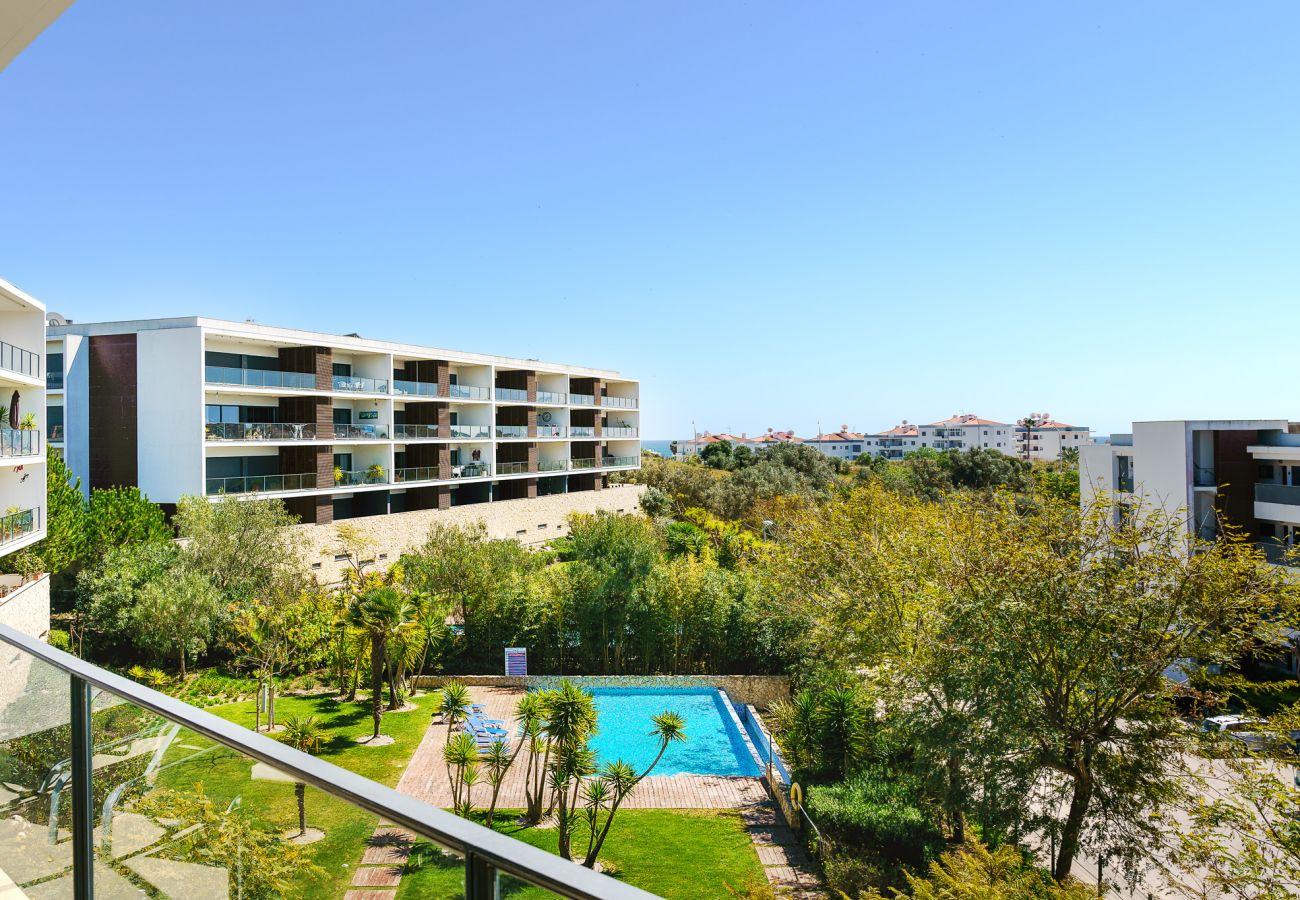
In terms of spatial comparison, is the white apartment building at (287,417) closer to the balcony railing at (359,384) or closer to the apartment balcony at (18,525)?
the balcony railing at (359,384)

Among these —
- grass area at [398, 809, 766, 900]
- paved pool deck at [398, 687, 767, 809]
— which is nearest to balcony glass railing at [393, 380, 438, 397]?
paved pool deck at [398, 687, 767, 809]

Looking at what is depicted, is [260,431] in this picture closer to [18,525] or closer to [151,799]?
[18,525]

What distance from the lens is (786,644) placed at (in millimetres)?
19375

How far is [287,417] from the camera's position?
1043 inches

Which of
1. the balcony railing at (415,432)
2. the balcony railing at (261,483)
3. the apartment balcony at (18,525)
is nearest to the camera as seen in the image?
the apartment balcony at (18,525)

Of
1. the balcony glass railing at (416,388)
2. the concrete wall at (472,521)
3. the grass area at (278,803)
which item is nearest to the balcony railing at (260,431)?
the concrete wall at (472,521)

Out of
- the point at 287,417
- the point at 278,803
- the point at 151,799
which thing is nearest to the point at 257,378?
the point at 287,417

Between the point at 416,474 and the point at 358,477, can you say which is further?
the point at 416,474

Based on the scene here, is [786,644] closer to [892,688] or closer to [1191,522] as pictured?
[892,688]

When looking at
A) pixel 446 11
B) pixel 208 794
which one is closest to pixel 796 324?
pixel 446 11

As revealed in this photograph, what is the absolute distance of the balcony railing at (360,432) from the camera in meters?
27.6

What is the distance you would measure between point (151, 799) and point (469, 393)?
31.8 m

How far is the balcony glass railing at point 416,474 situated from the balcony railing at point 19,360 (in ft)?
42.9

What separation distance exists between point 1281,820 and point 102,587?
71.3ft
